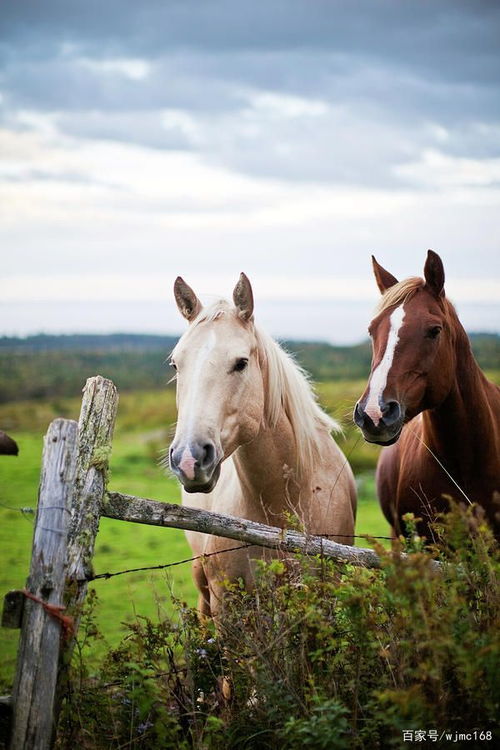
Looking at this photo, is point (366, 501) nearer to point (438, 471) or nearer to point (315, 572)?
point (438, 471)

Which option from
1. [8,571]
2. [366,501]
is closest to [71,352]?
[366,501]

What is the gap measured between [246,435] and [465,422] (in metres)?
1.57

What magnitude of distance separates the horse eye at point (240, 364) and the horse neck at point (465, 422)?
1.46 metres

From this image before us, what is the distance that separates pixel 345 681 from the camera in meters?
2.85

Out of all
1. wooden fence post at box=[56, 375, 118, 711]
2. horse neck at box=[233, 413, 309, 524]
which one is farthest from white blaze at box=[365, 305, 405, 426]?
wooden fence post at box=[56, 375, 118, 711]

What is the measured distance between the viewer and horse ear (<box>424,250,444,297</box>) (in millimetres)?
3979

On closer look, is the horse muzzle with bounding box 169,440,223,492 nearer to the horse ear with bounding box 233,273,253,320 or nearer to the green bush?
the green bush

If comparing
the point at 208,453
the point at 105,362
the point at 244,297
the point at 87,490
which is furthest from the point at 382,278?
the point at 105,362

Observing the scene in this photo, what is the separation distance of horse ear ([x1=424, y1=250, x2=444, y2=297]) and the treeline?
36.9 m

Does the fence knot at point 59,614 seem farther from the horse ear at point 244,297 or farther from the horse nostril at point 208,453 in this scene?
the horse ear at point 244,297

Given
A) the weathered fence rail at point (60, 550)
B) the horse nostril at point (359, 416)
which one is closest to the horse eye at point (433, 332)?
the horse nostril at point (359, 416)

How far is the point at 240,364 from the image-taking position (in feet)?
11.1

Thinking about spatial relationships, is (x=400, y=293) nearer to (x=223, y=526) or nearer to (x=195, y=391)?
(x=195, y=391)

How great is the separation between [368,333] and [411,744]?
2464 mm
